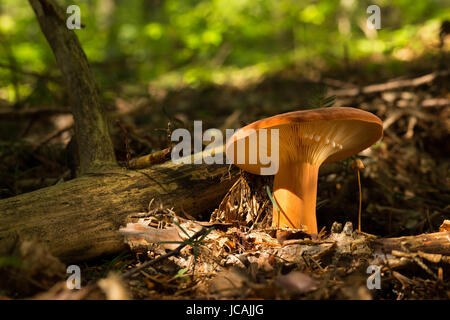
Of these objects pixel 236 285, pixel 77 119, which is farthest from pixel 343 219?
pixel 77 119

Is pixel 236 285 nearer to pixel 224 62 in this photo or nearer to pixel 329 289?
pixel 329 289

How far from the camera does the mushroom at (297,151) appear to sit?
1846 millimetres

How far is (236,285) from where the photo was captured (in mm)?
1398

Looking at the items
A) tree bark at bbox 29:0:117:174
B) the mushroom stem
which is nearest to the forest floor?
the mushroom stem

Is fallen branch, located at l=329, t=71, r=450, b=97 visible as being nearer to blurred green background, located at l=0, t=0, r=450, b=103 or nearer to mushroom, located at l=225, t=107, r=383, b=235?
mushroom, located at l=225, t=107, r=383, b=235

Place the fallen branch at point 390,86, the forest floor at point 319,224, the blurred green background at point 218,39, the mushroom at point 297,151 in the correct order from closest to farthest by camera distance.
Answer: the forest floor at point 319,224 → the mushroom at point 297,151 → the fallen branch at point 390,86 → the blurred green background at point 218,39

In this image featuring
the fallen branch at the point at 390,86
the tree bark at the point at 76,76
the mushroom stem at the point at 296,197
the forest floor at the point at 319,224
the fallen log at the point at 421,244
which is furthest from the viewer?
the fallen branch at the point at 390,86

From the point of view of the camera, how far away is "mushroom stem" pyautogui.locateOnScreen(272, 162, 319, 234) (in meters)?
1.98

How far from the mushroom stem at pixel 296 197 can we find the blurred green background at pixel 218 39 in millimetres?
4991

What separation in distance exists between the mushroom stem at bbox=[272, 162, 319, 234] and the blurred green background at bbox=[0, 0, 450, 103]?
4.99m

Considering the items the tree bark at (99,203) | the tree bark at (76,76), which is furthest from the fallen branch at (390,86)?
the tree bark at (76,76)

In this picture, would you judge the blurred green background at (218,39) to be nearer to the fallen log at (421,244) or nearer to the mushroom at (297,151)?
the mushroom at (297,151)

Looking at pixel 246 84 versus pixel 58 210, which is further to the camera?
pixel 246 84

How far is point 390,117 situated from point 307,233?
2.54m
